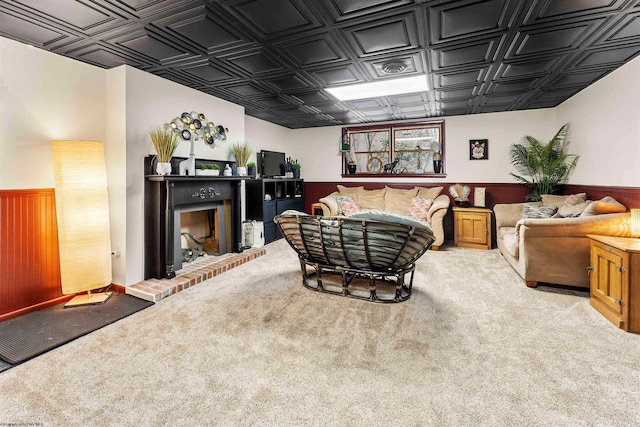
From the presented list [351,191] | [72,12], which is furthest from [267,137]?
[72,12]

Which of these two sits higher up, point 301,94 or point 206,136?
point 301,94

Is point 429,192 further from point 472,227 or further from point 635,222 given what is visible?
point 635,222

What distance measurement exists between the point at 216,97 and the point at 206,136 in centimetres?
72

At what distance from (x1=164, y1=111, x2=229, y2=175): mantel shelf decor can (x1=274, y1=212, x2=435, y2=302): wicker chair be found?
5.07 feet

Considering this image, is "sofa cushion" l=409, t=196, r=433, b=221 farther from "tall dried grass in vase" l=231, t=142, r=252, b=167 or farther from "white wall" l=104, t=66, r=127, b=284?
"white wall" l=104, t=66, r=127, b=284

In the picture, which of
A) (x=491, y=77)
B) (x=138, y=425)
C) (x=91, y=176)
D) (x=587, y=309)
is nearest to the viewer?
(x=138, y=425)

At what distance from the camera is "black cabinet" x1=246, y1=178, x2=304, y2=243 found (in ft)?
18.3

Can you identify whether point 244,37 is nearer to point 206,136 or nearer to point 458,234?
point 206,136

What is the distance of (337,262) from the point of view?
3289 mm

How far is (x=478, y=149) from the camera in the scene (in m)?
5.85

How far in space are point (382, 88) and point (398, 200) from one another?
2394 millimetres

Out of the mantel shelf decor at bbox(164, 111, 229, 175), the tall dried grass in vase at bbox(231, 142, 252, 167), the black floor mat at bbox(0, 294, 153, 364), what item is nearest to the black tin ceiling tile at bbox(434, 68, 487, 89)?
the tall dried grass in vase at bbox(231, 142, 252, 167)

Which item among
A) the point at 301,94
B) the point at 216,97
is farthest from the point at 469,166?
the point at 216,97

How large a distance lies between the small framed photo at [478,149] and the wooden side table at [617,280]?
3.29 metres
